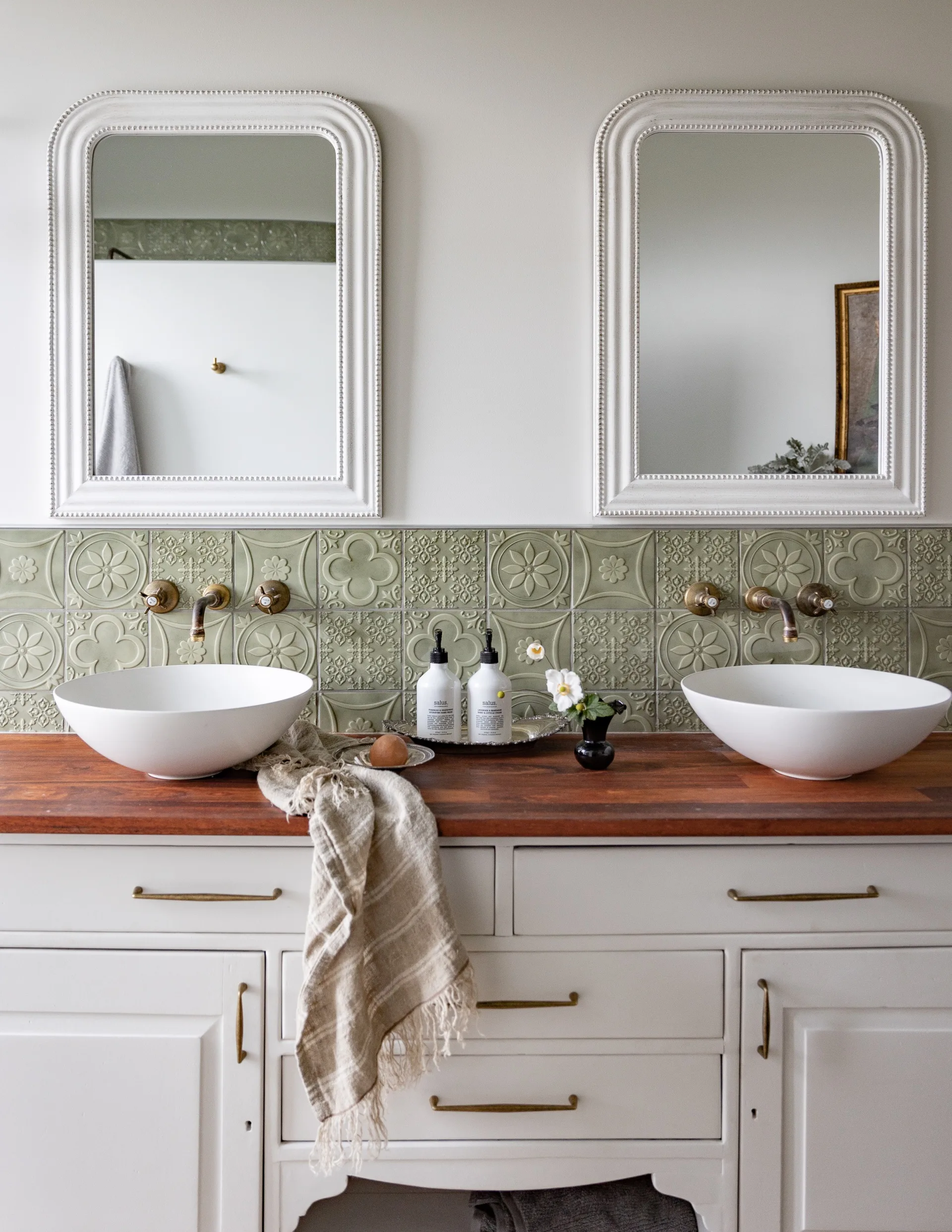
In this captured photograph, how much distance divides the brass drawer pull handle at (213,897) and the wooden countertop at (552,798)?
10cm

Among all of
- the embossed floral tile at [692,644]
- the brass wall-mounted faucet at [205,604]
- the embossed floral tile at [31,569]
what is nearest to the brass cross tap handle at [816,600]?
the embossed floral tile at [692,644]

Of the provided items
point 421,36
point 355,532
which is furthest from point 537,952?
point 421,36

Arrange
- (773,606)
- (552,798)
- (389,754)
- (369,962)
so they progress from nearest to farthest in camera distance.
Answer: (369,962) < (552,798) < (389,754) < (773,606)

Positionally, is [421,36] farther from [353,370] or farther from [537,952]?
[537,952]

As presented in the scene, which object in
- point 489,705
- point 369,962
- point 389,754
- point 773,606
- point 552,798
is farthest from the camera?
point 773,606

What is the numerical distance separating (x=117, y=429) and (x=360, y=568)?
58 centimetres

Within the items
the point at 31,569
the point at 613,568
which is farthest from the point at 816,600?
the point at 31,569

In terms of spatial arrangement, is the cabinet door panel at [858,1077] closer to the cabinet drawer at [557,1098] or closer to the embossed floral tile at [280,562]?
the cabinet drawer at [557,1098]

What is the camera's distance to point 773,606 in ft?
5.40

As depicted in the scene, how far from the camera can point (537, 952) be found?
119 cm

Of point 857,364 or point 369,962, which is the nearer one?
point 369,962

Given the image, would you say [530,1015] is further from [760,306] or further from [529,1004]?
[760,306]

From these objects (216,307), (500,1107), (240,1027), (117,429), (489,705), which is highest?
(216,307)

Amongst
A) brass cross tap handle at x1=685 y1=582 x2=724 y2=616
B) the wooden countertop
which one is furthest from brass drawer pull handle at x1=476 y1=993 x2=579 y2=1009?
brass cross tap handle at x1=685 y1=582 x2=724 y2=616
